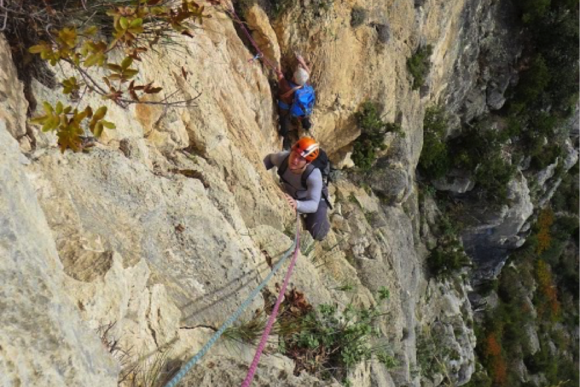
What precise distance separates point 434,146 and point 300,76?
324 inches

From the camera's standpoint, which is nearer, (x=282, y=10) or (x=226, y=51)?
(x=226, y=51)

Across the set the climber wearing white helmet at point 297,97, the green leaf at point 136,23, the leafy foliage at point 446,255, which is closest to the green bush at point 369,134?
the climber wearing white helmet at point 297,97

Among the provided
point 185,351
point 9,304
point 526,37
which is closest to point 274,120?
point 185,351

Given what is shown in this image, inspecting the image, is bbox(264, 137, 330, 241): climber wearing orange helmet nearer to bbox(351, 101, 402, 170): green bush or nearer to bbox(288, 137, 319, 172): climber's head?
bbox(288, 137, 319, 172): climber's head

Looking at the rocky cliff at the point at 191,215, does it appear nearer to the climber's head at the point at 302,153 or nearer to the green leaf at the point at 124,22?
the climber's head at the point at 302,153

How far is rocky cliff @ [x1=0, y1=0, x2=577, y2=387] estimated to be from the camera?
2082mm

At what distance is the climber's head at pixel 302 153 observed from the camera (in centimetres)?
570

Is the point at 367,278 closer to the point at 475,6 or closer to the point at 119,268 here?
the point at 119,268

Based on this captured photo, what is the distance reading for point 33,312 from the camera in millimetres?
1876

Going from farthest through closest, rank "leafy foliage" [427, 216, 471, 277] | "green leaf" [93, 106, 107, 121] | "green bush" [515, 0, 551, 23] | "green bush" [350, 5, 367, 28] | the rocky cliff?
"leafy foliage" [427, 216, 471, 277], "green bush" [515, 0, 551, 23], "green bush" [350, 5, 367, 28], "green leaf" [93, 106, 107, 121], the rocky cliff

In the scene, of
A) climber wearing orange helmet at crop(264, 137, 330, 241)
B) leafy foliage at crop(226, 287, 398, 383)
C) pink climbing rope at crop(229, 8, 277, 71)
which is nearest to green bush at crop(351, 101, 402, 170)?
pink climbing rope at crop(229, 8, 277, 71)

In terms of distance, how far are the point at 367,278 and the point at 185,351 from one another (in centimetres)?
486

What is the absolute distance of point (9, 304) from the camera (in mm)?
1809

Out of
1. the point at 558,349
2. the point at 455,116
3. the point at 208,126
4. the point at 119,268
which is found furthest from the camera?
the point at 558,349
